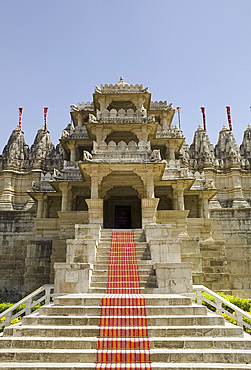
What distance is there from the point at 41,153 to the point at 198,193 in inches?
688

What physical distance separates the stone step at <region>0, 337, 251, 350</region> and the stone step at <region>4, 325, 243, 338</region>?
34cm

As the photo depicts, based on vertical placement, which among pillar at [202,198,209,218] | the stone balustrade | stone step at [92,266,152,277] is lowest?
stone step at [92,266,152,277]

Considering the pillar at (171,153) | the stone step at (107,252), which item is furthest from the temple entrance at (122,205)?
the stone step at (107,252)

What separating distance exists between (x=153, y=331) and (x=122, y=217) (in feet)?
57.3

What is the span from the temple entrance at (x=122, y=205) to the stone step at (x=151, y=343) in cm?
1457

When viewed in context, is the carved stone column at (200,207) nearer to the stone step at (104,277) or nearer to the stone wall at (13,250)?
the stone step at (104,277)

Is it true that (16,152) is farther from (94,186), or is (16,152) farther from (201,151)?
(201,151)

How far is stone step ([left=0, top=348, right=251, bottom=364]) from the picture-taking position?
21.1ft

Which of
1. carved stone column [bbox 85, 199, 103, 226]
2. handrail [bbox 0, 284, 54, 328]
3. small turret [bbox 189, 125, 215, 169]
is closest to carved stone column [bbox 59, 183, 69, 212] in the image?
carved stone column [bbox 85, 199, 103, 226]

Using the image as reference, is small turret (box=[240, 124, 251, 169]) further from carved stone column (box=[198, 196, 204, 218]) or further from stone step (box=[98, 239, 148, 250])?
stone step (box=[98, 239, 148, 250])

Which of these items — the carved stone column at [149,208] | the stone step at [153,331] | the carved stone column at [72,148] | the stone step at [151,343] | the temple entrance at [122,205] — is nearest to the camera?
the stone step at [151,343]

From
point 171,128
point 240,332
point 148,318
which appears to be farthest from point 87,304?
point 171,128

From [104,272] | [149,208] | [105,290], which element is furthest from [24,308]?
[149,208]

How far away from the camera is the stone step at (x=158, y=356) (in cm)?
644
